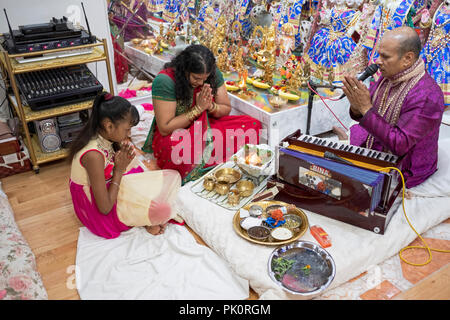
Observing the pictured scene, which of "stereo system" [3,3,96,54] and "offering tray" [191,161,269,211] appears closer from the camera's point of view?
"offering tray" [191,161,269,211]

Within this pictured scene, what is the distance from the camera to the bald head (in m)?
2.13

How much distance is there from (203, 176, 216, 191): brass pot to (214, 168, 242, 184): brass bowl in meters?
0.04

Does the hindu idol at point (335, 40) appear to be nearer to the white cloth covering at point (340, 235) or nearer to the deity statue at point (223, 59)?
the deity statue at point (223, 59)

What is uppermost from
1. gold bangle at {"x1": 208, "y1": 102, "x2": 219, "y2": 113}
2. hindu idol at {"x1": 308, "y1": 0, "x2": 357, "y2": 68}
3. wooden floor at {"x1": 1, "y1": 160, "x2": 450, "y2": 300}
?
hindu idol at {"x1": 308, "y1": 0, "x2": 357, "y2": 68}

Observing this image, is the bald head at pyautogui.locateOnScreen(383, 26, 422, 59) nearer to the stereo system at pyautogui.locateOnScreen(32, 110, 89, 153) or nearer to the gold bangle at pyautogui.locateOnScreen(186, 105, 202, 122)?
the gold bangle at pyautogui.locateOnScreen(186, 105, 202, 122)

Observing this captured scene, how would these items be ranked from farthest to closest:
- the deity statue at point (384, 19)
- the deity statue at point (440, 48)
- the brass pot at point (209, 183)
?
the deity statue at point (384, 19), the deity statue at point (440, 48), the brass pot at point (209, 183)

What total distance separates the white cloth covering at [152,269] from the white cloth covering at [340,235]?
8 centimetres

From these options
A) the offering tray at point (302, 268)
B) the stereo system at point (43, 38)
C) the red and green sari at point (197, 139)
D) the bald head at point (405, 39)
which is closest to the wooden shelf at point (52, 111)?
the stereo system at point (43, 38)

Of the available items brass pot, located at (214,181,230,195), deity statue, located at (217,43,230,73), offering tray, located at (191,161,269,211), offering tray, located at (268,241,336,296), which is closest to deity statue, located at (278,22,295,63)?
deity statue, located at (217,43,230,73)

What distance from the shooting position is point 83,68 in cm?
342

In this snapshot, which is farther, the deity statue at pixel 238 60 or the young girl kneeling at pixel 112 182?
the deity statue at pixel 238 60

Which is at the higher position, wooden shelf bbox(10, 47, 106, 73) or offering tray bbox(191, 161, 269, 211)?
wooden shelf bbox(10, 47, 106, 73)

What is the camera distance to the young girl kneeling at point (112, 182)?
2236 mm

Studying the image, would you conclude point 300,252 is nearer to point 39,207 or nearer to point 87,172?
point 87,172
